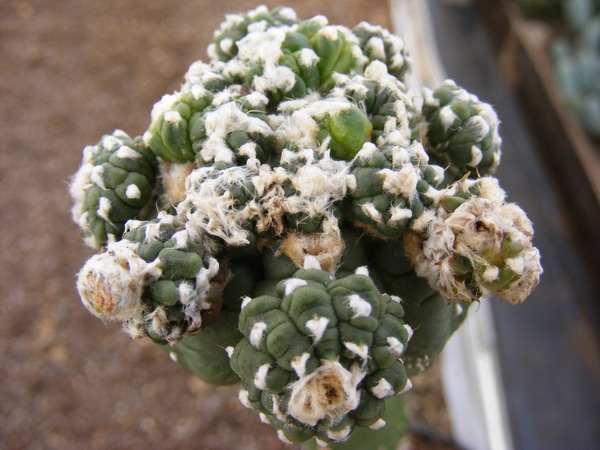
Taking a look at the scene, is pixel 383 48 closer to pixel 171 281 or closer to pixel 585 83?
pixel 171 281

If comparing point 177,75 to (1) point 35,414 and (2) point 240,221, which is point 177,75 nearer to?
(1) point 35,414

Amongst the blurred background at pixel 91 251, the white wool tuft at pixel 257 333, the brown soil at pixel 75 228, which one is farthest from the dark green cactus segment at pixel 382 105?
the brown soil at pixel 75 228

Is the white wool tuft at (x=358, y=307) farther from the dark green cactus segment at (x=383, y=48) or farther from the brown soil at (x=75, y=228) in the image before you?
the brown soil at (x=75, y=228)

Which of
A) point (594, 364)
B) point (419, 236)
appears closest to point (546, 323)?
point (594, 364)

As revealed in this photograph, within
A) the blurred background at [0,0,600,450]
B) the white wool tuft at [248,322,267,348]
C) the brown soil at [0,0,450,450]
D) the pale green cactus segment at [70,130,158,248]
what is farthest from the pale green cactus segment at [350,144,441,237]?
the brown soil at [0,0,450,450]

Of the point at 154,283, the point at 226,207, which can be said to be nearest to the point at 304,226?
the point at 226,207

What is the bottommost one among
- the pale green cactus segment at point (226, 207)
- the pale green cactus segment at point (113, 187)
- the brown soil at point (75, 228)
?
the brown soil at point (75, 228)

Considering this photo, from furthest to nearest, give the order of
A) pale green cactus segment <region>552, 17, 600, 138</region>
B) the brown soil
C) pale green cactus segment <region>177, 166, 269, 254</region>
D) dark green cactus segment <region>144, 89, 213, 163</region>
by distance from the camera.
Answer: pale green cactus segment <region>552, 17, 600, 138</region> < the brown soil < dark green cactus segment <region>144, 89, 213, 163</region> < pale green cactus segment <region>177, 166, 269, 254</region>

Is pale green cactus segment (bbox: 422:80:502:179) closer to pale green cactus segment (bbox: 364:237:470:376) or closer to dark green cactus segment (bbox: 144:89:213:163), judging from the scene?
pale green cactus segment (bbox: 364:237:470:376)
